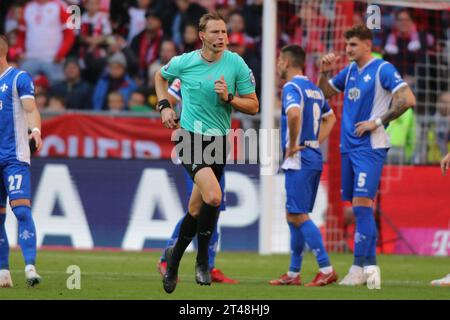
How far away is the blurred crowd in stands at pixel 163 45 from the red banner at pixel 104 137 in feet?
3.79

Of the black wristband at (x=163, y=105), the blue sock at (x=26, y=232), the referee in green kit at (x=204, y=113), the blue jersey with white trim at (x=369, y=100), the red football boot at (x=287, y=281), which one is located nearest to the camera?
the referee in green kit at (x=204, y=113)

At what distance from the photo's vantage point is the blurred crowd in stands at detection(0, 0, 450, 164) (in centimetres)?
1634

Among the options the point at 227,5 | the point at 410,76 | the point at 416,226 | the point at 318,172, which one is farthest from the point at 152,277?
the point at 227,5

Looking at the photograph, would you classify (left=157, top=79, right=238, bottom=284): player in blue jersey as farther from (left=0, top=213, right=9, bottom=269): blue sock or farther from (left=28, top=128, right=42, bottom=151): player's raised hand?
(left=28, top=128, right=42, bottom=151): player's raised hand

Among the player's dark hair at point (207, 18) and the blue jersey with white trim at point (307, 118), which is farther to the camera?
the blue jersey with white trim at point (307, 118)

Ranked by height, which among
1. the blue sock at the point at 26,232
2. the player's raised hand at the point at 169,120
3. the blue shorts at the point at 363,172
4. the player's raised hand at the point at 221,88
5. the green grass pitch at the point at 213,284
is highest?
the player's raised hand at the point at 221,88

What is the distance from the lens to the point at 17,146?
9500 millimetres

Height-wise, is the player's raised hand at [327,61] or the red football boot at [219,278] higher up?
the player's raised hand at [327,61]

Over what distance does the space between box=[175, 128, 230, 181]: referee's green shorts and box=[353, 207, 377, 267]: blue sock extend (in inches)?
80.1

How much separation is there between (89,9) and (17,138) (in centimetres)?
978

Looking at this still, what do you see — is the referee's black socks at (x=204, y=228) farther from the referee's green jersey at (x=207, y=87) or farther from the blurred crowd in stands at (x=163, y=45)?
the blurred crowd in stands at (x=163, y=45)

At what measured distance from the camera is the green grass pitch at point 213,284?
8.86 m

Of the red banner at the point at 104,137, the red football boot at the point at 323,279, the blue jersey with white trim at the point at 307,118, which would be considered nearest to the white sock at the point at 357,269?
the red football boot at the point at 323,279

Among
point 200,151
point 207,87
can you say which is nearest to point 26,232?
point 200,151
